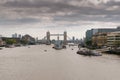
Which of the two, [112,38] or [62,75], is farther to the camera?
[112,38]

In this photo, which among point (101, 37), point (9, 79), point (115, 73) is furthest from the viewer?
point (101, 37)

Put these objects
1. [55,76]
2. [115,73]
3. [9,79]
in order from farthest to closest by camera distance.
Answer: [115,73] → [55,76] → [9,79]

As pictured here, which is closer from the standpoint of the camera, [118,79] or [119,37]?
[118,79]

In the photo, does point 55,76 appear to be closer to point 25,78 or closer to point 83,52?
point 25,78

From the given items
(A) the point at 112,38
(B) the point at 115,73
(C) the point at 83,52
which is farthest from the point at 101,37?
(B) the point at 115,73

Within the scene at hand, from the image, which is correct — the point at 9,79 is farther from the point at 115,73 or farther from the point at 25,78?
the point at 115,73

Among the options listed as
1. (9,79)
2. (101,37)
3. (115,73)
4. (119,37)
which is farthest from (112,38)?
(9,79)

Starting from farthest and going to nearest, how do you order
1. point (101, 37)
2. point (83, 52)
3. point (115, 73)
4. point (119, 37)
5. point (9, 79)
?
point (101, 37) < point (119, 37) < point (83, 52) < point (115, 73) < point (9, 79)

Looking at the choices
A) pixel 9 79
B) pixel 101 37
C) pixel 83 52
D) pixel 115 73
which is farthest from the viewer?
pixel 101 37
